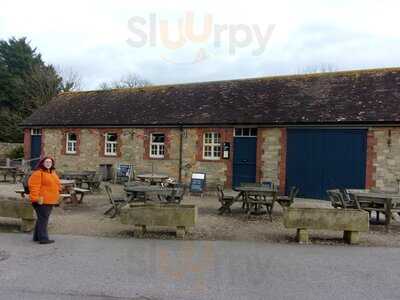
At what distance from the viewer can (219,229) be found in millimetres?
9812

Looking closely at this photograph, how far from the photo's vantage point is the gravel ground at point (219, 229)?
888 cm

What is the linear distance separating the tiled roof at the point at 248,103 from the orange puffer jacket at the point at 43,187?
1163 centimetres

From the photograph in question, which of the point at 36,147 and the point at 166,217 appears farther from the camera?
the point at 36,147

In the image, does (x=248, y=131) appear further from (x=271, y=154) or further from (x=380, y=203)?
(x=380, y=203)

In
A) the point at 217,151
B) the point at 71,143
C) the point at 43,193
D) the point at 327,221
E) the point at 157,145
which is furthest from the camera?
the point at 71,143

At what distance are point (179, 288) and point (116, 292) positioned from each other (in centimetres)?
80

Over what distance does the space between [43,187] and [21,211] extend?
1.56 m

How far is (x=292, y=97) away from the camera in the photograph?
19.4 m

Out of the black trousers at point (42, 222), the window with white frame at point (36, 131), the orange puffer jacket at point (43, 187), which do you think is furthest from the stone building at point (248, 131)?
the black trousers at point (42, 222)

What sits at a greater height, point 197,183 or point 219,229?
point 197,183

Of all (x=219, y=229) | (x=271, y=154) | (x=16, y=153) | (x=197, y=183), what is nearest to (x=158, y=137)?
(x=197, y=183)

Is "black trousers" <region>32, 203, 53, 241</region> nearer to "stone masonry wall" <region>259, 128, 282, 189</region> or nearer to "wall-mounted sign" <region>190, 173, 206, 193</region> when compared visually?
"wall-mounted sign" <region>190, 173, 206, 193</region>

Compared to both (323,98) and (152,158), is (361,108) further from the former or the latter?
(152,158)

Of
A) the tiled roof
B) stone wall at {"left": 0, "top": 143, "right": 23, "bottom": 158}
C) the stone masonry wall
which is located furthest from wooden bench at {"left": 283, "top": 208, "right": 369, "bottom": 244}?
stone wall at {"left": 0, "top": 143, "right": 23, "bottom": 158}
